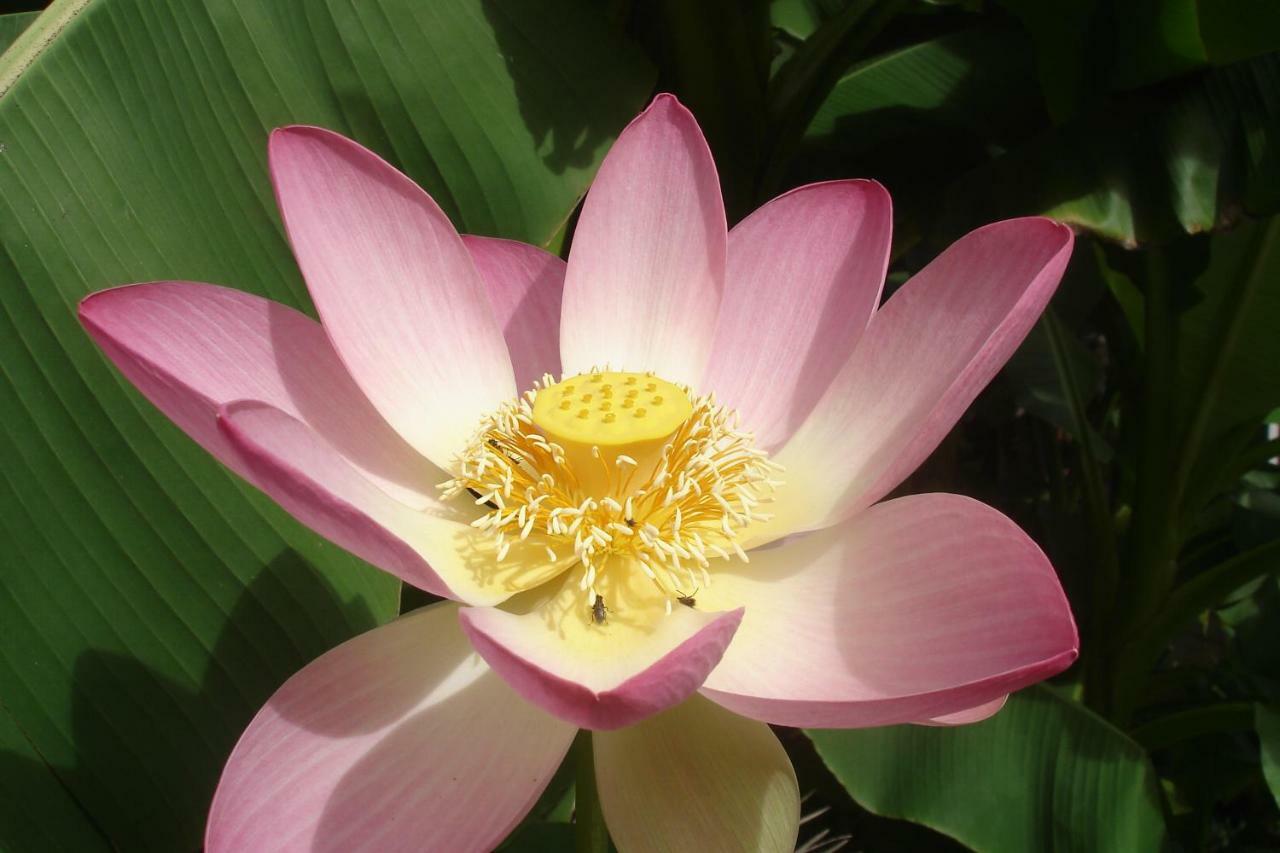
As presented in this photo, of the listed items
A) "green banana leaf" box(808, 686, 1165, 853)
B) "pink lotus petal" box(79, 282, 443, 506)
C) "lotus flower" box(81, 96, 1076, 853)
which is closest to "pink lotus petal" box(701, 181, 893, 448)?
"lotus flower" box(81, 96, 1076, 853)

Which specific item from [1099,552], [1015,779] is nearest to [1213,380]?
[1099,552]

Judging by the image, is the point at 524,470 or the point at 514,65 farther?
the point at 514,65

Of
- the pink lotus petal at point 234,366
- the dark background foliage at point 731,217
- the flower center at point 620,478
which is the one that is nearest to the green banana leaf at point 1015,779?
the dark background foliage at point 731,217

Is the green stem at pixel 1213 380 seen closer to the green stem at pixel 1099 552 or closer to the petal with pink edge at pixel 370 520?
the green stem at pixel 1099 552

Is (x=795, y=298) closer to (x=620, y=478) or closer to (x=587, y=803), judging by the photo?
(x=620, y=478)

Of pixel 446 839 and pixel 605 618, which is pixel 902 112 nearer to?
pixel 605 618

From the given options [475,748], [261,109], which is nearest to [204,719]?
[475,748]
